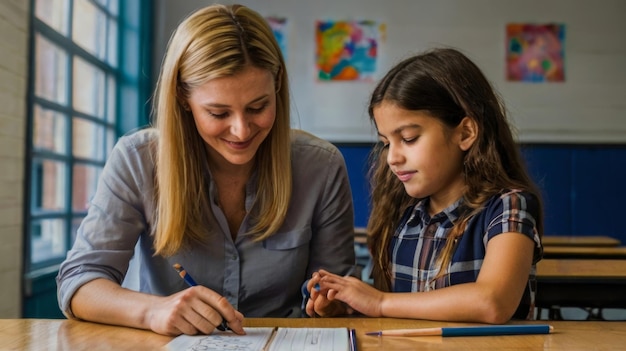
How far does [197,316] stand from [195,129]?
1.93 ft

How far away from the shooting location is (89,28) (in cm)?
416

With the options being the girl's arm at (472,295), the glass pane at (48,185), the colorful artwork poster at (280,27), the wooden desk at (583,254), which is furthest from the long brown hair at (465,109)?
the colorful artwork poster at (280,27)

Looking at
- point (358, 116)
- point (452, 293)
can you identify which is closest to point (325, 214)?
point (452, 293)

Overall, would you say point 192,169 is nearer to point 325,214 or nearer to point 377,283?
point 325,214

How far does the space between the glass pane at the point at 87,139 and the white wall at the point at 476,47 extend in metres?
1.47

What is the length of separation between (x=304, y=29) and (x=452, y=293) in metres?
4.58

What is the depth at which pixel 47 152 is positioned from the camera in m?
3.39

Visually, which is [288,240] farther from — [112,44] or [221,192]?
[112,44]

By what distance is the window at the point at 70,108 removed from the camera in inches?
128

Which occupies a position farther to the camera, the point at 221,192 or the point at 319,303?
the point at 221,192

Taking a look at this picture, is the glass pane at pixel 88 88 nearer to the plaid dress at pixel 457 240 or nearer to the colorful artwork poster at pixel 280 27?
the colorful artwork poster at pixel 280 27

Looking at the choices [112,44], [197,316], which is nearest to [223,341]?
[197,316]

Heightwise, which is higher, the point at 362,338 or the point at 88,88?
the point at 88,88

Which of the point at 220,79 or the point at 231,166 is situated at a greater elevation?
the point at 220,79
